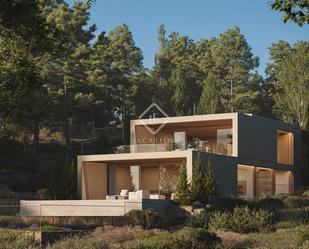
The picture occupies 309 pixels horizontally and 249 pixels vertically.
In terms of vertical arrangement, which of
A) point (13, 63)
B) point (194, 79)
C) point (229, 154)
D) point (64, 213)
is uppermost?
point (194, 79)

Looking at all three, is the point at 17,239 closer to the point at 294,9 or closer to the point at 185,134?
the point at 294,9

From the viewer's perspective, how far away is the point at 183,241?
16.1 meters

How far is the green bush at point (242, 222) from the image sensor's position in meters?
23.2

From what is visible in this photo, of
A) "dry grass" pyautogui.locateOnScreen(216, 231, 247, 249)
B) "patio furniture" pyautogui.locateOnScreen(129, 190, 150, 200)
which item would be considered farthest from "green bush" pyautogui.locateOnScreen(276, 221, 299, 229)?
"patio furniture" pyautogui.locateOnScreen(129, 190, 150, 200)

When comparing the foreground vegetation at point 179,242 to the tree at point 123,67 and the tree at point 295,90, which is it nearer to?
the tree at point 123,67

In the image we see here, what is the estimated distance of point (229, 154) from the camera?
129 ft

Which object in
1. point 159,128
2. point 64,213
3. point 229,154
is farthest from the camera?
point 159,128

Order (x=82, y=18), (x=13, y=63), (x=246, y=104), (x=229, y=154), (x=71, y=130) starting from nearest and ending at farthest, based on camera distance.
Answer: (x=13, y=63) → (x=229, y=154) → (x=82, y=18) → (x=71, y=130) → (x=246, y=104)

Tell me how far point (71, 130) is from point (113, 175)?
63.2 feet

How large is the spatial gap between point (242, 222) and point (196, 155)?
11.9 m

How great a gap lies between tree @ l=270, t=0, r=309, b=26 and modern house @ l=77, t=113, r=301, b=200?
2100cm

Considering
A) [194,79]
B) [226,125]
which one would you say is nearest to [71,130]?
[194,79]

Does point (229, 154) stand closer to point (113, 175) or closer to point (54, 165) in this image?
point (113, 175)

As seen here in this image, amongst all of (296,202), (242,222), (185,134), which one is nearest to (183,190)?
(296,202)
